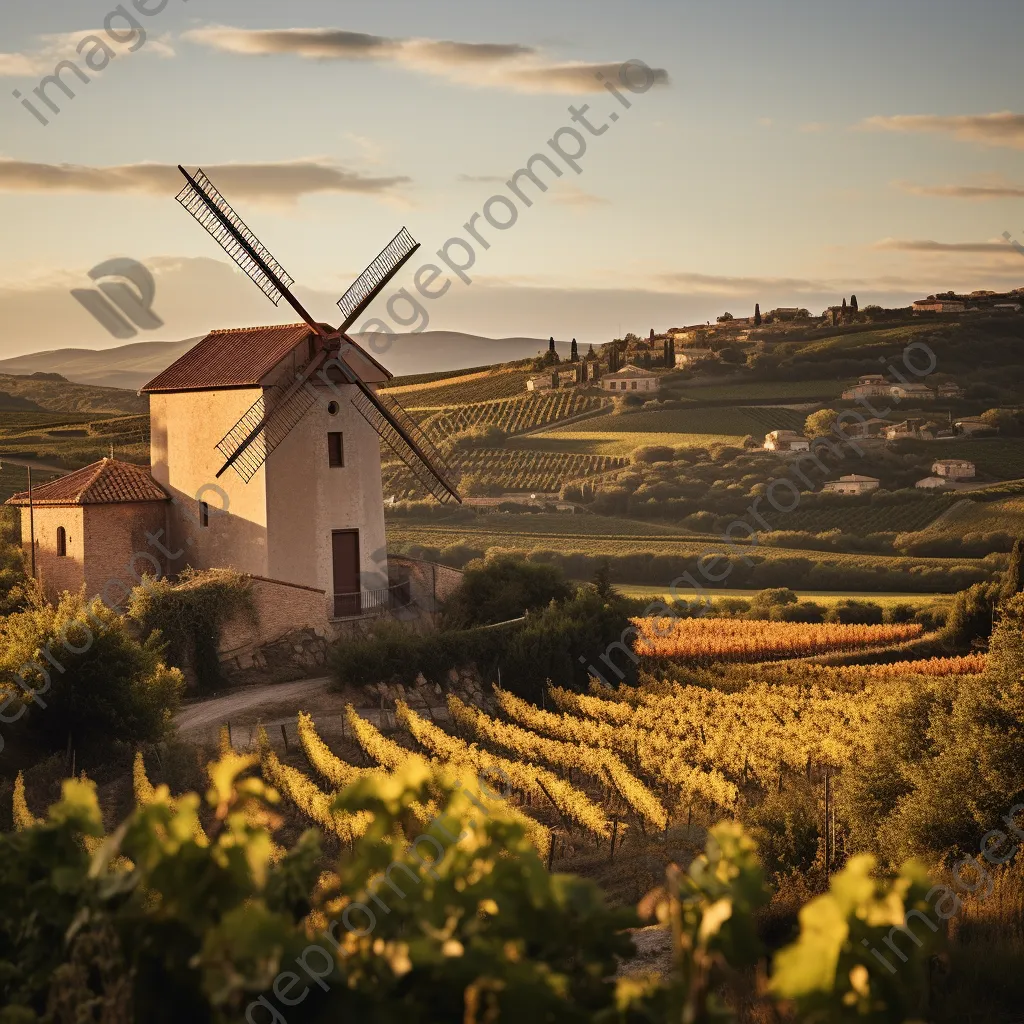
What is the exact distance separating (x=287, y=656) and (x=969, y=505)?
51480mm

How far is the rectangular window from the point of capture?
28.6 meters

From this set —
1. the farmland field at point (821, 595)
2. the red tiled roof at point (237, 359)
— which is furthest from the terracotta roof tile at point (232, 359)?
the farmland field at point (821, 595)

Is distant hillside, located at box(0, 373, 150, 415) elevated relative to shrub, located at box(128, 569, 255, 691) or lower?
elevated

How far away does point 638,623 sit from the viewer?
37.7 meters

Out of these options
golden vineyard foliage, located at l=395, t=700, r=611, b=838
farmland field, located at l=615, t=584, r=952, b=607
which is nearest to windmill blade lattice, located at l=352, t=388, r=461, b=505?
golden vineyard foliage, located at l=395, t=700, r=611, b=838

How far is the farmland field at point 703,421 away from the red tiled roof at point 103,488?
59.3 metres

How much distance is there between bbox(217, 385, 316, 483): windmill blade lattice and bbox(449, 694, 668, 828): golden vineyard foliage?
6.99m

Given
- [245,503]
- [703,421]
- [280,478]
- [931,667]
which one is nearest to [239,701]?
[245,503]

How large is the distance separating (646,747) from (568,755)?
159 cm

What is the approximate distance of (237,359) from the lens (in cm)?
2900

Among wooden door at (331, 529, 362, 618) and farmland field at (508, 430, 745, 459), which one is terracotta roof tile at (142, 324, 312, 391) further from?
farmland field at (508, 430, 745, 459)

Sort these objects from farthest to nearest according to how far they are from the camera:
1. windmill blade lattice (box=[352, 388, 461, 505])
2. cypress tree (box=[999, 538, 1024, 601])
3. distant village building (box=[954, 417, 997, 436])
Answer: distant village building (box=[954, 417, 997, 436]) < cypress tree (box=[999, 538, 1024, 601]) < windmill blade lattice (box=[352, 388, 461, 505])

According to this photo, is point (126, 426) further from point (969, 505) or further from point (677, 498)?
point (969, 505)

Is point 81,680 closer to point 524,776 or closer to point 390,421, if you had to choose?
point 524,776
